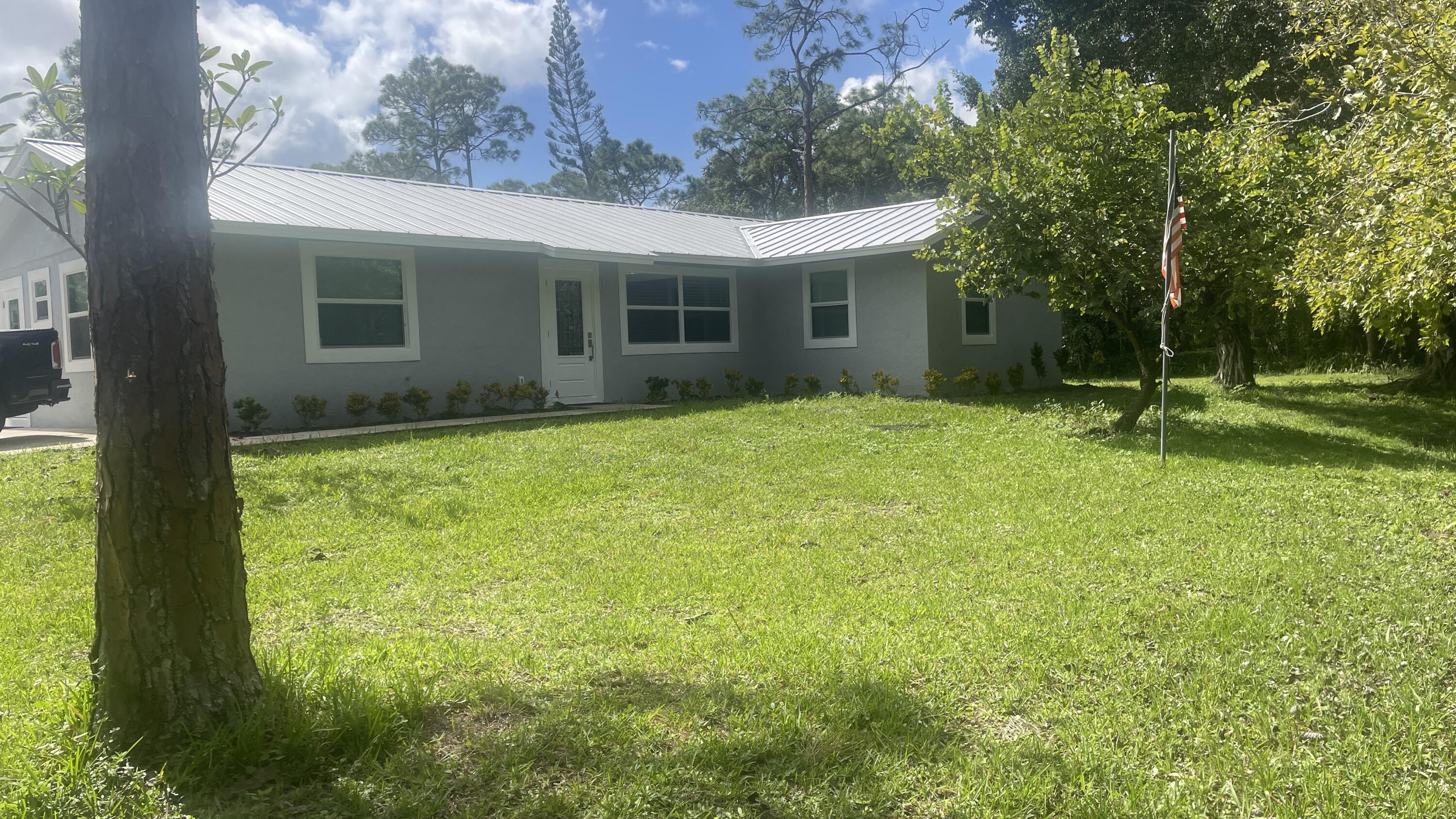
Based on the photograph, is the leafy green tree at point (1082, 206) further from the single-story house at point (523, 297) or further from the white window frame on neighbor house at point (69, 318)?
the white window frame on neighbor house at point (69, 318)

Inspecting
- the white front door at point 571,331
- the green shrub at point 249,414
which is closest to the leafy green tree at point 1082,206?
the white front door at point 571,331

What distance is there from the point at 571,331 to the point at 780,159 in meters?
24.8

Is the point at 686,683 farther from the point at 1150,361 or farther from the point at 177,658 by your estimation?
the point at 1150,361

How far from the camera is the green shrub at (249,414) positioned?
36.0ft

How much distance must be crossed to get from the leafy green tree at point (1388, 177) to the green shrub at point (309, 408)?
37.3ft

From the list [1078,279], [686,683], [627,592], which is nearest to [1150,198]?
[1078,279]

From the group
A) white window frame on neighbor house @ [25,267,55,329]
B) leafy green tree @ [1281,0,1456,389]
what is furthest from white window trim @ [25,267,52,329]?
leafy green tree @ [1281,0,1456,389]

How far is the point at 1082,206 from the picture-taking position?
1034 cm

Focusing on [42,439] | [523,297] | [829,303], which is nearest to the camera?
[42,439]

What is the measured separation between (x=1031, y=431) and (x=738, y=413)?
3.79 metres

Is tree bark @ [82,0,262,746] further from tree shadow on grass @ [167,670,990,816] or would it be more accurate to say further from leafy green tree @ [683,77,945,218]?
leafy green tree @ [683,77,945,218]

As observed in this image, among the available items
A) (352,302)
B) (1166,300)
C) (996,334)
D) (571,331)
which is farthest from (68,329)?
(996,334)

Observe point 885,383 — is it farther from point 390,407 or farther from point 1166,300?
point 390,407

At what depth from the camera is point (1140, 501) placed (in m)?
7.18
